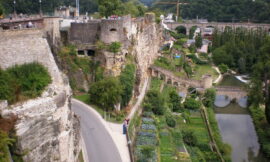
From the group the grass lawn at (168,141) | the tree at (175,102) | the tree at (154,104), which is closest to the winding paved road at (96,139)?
the grass lawn at (168,141)

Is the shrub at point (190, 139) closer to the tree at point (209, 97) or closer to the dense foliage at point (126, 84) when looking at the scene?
the dense foliage at point (126, 84)

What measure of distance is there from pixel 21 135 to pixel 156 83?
2745 centimetres

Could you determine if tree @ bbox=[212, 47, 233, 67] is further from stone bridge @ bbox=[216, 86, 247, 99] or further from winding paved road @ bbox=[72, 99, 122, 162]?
winding paved road @ bbox=[72, 99, 122, 162]

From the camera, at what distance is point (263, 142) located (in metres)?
31.8

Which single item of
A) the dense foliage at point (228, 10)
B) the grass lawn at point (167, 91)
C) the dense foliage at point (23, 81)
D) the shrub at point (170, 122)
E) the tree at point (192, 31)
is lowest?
the shrub at point (170, 122)

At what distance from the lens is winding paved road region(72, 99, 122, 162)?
21750 millimetres

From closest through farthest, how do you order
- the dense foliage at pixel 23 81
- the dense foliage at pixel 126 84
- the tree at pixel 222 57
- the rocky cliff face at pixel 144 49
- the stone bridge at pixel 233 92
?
the dense foliage at pixel 23 81 → the dense foliage at pixel 126 84 → the rocky cliff face at pixel 144 49 → the stone bridge at pixel 233 92 → the tree at pixel 222 57

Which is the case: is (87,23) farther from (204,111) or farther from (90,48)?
(204,111)

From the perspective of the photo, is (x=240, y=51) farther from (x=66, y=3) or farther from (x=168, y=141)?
(x=168, y=141)

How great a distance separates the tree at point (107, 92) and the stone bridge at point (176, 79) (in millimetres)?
17633

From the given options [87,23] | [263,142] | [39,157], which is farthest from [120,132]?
[263,142]

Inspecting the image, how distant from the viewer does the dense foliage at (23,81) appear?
1675 centimetres

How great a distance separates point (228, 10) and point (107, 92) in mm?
82284

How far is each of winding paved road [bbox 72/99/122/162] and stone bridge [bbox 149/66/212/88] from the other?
1959 centimetres
